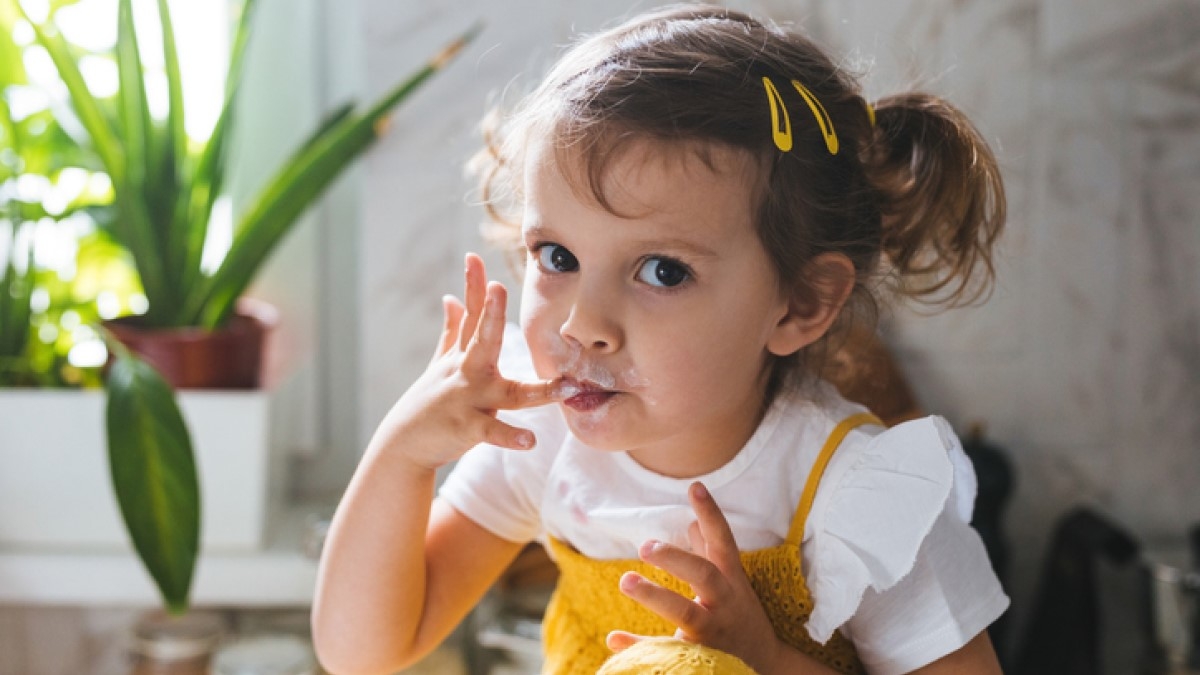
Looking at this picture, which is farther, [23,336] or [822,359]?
[23,336]

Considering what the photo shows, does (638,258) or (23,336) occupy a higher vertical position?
(638,258)

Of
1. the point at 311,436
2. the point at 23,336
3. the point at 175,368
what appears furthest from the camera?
the point at 311,436

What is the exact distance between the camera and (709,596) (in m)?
0.70

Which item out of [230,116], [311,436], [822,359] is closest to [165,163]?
[230,116]

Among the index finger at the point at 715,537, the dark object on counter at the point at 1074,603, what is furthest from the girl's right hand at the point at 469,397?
the dark object on counter at the point at 1074,603

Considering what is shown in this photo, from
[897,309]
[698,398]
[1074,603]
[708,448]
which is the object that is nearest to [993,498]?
[1074,603]

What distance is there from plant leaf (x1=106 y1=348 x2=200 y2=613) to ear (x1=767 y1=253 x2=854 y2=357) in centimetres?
68

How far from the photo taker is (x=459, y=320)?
0.86 metres

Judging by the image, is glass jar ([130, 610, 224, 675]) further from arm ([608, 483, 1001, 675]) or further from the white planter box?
arm ([608, 483, 1001, 675])

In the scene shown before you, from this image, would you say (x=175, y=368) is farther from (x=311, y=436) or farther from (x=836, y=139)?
(x=836, y=139)

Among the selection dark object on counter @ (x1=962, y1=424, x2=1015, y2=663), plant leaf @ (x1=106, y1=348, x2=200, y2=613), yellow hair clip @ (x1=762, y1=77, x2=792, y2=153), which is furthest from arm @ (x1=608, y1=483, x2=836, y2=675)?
dark object on counter @ (x1=962, y1=424, x2=1015, y2=663)

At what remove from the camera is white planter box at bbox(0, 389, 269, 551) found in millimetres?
1498

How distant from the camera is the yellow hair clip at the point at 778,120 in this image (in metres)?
0.73

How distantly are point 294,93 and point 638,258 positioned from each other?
43.0 inches
